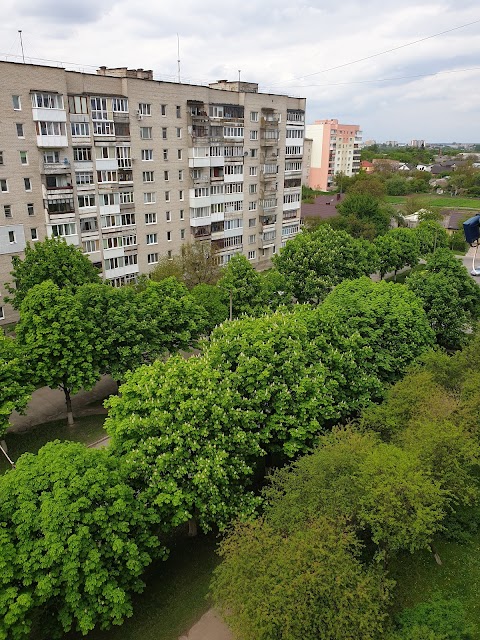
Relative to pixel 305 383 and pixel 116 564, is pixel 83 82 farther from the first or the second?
pixel 116 564

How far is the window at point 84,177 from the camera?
1778 inches

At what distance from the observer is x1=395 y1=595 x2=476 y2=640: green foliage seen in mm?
14984

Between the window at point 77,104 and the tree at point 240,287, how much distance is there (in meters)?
20.4

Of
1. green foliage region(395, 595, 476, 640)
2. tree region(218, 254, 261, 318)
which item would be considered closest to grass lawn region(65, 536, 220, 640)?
green foliage region(395, 595, 476, 640)

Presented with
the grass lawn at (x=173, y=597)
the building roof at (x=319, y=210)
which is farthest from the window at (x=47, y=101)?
the building roof at (x=319, y=210)

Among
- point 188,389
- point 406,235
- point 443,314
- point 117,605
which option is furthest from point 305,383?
point 406,235

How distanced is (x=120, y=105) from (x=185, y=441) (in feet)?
128

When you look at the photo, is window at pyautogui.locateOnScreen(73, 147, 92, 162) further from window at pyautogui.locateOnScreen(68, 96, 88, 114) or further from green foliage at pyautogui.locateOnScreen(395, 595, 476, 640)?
green foliage at pyautogui.locateOnScreen(395, 595, 476, 640)

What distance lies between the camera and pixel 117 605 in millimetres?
15852

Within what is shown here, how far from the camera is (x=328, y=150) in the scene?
161375 millimetres

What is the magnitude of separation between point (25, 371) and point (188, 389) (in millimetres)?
11420

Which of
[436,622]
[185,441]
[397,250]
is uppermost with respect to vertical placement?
[397,250]

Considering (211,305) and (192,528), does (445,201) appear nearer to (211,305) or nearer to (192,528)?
(211,305)

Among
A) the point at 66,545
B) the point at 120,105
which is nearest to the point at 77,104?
the point at 120,105
